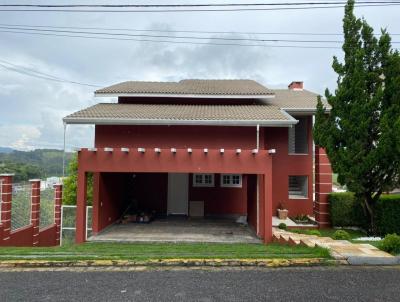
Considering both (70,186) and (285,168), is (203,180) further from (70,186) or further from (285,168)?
(70,186)

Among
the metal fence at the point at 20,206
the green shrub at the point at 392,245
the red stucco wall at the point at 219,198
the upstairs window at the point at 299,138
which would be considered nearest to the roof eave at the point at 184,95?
the upstairs window at the point at 299,138

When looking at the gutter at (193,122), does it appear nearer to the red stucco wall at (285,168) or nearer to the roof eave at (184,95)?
the roof eave at (184,95)

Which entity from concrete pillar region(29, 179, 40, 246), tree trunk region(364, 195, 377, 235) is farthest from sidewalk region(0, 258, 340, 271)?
concrete pillar region(29, 179, 40, 246)

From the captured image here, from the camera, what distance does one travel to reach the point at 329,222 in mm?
13688

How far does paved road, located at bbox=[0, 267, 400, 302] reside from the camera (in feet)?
14.8

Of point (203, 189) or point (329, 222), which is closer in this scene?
point (329, 222)

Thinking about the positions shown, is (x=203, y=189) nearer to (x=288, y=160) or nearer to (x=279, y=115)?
Answer: (x=288, y=160)

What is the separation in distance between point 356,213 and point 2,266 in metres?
12.8

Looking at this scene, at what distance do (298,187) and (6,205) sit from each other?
1240cm

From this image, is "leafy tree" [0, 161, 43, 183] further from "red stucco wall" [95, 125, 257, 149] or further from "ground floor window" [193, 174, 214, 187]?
"ground floor window" [193, 174, 214, 187]

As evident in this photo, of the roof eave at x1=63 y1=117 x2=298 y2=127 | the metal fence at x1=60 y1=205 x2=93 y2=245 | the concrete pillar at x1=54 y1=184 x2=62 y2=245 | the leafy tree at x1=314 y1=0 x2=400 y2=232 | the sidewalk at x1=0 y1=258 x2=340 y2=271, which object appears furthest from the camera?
the metal fence at x1=60 y1=205 x2=93 y2=245

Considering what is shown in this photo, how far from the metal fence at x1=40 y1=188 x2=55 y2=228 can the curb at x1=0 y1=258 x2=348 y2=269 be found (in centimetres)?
755

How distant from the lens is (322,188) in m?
14.0

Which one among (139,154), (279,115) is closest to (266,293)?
(139,154)
